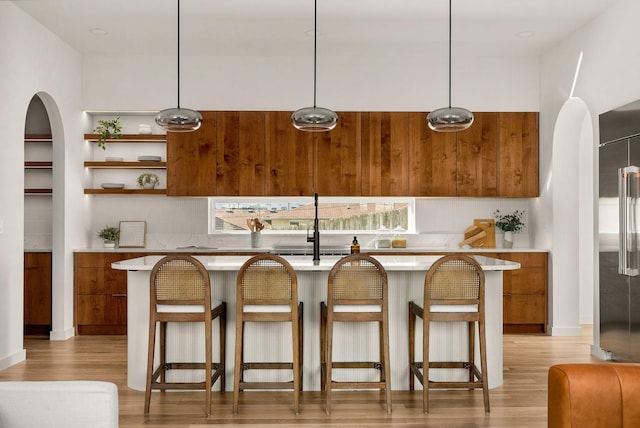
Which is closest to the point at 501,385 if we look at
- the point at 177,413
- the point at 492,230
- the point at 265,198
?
the point at 177,413

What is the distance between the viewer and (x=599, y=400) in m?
2.14

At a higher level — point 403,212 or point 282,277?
point 403,212

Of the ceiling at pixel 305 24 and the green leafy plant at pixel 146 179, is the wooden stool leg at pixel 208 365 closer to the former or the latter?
the ceiling at pixel 305 24

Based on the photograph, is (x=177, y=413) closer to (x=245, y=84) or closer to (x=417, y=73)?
(x=245, y=84)

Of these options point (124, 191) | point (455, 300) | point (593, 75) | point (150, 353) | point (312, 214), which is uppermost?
point (593, 75)

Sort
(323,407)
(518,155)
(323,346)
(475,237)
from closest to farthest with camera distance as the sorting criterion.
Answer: (323,407)
(323,346)
(518,155)
(475,237)

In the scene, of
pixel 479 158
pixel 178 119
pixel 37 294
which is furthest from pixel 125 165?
pixel 479 158

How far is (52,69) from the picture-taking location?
235 inches

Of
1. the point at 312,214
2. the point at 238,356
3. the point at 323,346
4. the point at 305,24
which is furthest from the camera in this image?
the point at 312,214

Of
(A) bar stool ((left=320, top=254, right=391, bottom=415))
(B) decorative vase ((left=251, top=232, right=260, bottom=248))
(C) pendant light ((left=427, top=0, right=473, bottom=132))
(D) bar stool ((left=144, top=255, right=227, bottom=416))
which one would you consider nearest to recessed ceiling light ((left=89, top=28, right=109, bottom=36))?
(B) decorative vase ((left=251, top=232, right=260, bottom=248))

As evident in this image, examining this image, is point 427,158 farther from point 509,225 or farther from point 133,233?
point 133,233

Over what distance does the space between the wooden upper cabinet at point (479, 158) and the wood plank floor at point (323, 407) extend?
7.06 feet

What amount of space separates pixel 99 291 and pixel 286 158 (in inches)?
97.1

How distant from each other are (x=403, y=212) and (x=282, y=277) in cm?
365
